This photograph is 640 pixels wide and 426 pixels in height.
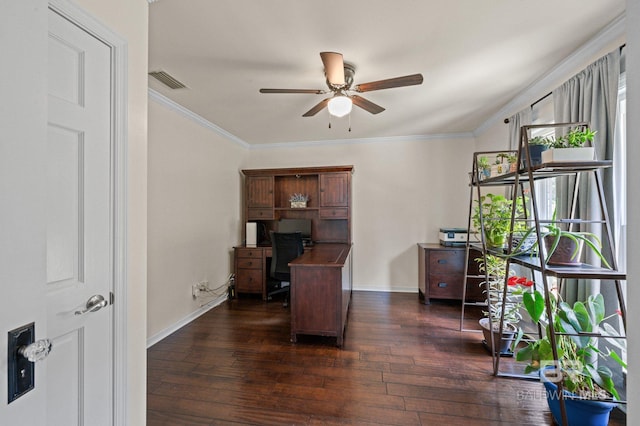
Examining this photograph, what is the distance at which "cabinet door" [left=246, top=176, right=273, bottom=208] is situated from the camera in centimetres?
427

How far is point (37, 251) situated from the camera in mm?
642

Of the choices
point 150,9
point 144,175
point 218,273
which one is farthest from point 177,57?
point 218,273

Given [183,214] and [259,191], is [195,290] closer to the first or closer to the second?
[183,214]

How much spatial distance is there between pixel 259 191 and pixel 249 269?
4.14ft

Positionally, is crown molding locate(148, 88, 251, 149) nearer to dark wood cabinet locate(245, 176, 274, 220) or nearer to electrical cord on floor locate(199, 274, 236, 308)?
dark wood cabinet locate(245, 176, 274, 220)

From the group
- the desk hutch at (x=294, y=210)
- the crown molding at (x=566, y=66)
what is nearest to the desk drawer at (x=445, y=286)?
the desk hutch at (x=294, y=210)

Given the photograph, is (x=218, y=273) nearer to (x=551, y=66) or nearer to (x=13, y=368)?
(x=13, y=368)

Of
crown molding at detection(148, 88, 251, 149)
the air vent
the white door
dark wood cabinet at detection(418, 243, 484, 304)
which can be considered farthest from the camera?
dark wood cabinet at detection(418, 243, 484, 304)

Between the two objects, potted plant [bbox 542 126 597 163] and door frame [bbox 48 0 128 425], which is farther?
potted plant [bbox 542 126 597 163]

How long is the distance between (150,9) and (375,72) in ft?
5.50

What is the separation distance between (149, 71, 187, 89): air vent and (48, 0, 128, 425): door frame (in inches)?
44.7

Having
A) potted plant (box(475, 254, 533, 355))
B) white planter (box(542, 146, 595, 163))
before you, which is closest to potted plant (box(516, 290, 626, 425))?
potted plant (box(475, 254, 533, 355))

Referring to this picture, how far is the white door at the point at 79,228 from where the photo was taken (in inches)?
40.1

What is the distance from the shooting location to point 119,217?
4.07 feet
